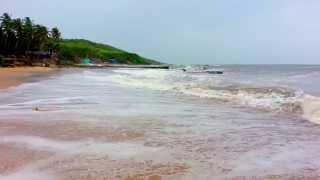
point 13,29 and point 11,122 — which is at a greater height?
point 13,29

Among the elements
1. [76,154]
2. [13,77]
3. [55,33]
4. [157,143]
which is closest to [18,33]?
[55,33]

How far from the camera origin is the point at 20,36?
3317 inches

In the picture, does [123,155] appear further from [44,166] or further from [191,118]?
[191,118]

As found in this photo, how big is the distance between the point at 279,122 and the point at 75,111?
5793mm

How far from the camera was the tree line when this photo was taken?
266ft

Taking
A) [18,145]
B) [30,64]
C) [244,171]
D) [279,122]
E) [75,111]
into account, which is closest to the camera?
[244,171]

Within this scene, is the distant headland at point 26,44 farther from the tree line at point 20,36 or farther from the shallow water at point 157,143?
the shallow water at point 157,143

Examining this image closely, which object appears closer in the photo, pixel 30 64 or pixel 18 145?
pixel 18 145

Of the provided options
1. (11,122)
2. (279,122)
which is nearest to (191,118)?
(279,122)

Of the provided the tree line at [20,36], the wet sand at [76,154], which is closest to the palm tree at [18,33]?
the tree line at [20,36]

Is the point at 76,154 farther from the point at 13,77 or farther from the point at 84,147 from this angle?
the point at 13,77

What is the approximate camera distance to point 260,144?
343 inches

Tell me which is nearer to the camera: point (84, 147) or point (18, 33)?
point (84, 147)

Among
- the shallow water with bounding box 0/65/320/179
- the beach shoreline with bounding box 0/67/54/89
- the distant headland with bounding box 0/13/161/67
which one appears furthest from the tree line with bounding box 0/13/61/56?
the shallow water with bounding box 0/65/320/179
